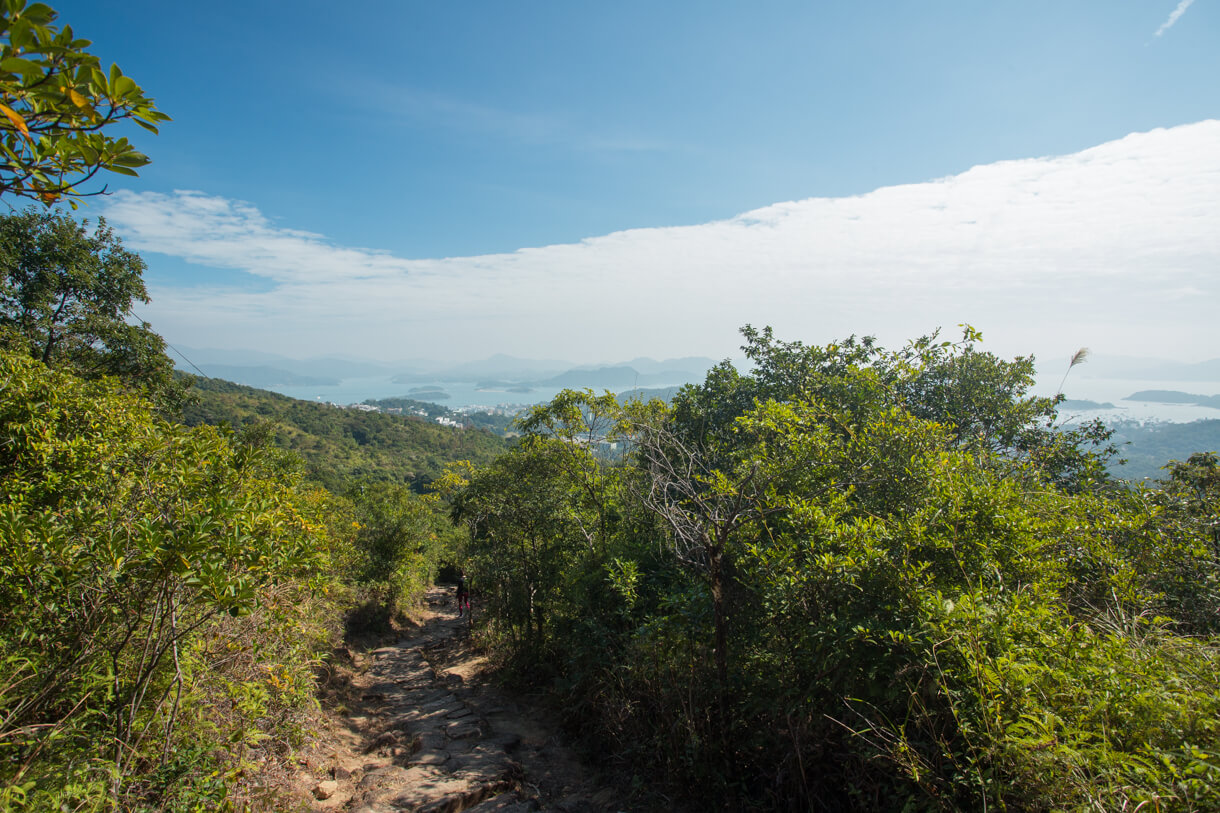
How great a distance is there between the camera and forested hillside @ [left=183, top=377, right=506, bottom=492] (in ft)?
157

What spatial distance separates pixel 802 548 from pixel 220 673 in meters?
5.45

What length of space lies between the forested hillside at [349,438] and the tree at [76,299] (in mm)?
20222

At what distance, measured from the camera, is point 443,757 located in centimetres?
652

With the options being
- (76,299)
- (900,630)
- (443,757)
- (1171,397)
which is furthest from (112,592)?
(1171,397)

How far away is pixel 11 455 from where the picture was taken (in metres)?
→ 4.33

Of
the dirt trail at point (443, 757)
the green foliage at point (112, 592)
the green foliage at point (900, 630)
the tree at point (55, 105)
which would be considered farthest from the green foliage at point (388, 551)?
the tree at point (55, 105)

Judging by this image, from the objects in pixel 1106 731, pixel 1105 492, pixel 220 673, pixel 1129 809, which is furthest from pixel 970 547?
pixel 220 673

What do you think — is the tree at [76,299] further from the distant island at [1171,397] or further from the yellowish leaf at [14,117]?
the distant island at [1171,397]

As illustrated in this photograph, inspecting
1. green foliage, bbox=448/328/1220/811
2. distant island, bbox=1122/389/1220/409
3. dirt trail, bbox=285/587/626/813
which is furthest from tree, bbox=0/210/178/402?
distant island, bbox=1122/389/1220/409

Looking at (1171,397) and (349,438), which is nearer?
(349,438)

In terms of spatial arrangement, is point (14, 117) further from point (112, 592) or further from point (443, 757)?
point (443, 757)

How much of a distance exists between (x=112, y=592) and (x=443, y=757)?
4.93m

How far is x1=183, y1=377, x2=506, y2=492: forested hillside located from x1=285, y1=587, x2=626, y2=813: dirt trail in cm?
2959

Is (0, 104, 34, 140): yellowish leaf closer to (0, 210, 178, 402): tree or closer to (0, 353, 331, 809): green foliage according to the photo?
(0, 353, 331, 809): green foliage
